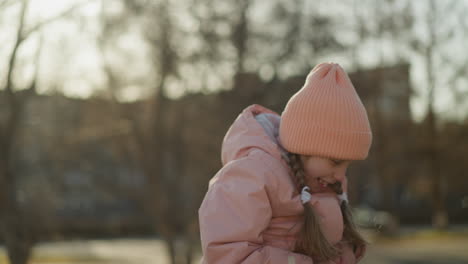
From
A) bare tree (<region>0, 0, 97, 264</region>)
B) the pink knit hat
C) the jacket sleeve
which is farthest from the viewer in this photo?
bare tree (<region>0, 0, 97, 264</region>)

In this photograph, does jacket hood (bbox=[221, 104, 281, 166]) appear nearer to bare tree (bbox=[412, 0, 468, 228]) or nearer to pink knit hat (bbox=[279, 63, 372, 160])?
pink knit hat (bbox=[279, 63, 372, 160])

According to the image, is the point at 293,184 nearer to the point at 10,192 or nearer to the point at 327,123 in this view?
the point at 327,123

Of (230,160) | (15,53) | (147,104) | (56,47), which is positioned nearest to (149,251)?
(147,104)

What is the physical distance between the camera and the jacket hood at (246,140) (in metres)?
2.57

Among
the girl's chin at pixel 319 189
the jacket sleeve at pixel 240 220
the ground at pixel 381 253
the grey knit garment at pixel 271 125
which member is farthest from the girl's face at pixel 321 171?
the ground at pixel 381 253

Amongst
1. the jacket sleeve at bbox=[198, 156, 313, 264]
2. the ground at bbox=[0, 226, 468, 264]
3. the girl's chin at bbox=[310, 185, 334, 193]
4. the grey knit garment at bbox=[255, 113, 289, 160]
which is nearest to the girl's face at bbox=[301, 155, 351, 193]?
the girl's chin at bbox=[310, 185, 334, 193]

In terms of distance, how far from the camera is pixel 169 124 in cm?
1149

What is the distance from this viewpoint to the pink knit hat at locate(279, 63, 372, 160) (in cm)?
253

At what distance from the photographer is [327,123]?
8.36 feet

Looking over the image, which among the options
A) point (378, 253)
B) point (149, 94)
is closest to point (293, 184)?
point (149, 94)

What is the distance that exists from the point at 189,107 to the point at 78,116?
94.0 inches

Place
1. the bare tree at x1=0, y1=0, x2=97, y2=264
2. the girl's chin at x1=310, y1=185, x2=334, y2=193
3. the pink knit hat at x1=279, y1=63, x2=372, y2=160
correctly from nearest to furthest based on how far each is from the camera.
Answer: the pink knit hat at x1=279, y1=63, x2=372, y2=160 < the girl's chin at x1=310, y1=185, x2=334, y2=193 < the bare tree at x1=0, y1=0, x2=97, y2=264

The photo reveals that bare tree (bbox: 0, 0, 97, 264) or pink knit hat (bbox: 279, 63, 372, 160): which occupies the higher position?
pink knit hat (bbox: 279, 63, 372, 160)

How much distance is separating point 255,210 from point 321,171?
356 mm
